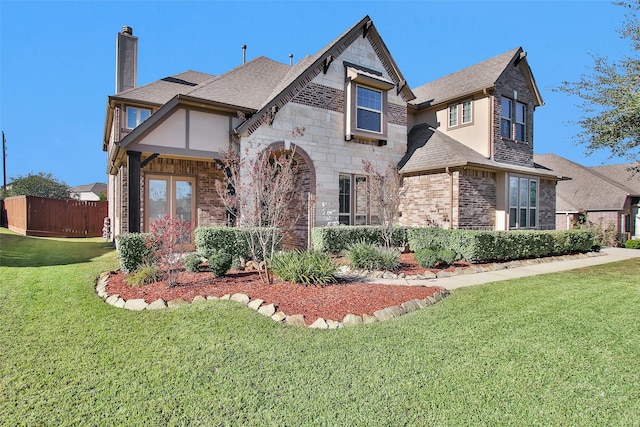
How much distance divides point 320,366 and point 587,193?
29251 mm

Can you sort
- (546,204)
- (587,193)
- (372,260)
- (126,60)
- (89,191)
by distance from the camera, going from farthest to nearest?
(89,191) < (587,193) < (546,204) < (126,60) < (372,260)

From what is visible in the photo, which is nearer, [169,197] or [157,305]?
[157,305]

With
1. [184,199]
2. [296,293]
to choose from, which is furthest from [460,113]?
[296,293]

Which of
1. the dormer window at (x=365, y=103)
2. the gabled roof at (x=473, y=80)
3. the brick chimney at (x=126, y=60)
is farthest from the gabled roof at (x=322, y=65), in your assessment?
the brick chimney at (x=126, y=60)

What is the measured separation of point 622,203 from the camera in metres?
23.2

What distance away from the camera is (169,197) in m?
13.9

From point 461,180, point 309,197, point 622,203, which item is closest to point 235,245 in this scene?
point 309,197

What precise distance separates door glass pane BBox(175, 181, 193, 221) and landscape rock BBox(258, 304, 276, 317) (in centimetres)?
953

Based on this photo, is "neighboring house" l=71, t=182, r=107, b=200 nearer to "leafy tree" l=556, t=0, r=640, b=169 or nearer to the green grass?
the green grass

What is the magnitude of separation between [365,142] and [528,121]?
8.67 metres

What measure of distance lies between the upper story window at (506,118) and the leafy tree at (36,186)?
1691 inches

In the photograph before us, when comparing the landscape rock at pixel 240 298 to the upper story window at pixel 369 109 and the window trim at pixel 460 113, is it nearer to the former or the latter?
the upper story window at pixel 369 109

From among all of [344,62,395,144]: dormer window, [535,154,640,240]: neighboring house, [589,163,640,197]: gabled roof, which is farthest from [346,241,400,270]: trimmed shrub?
[589,163,640,197]: gabled roof

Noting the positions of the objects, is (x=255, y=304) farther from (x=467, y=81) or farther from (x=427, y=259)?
(x=467, y=81)
